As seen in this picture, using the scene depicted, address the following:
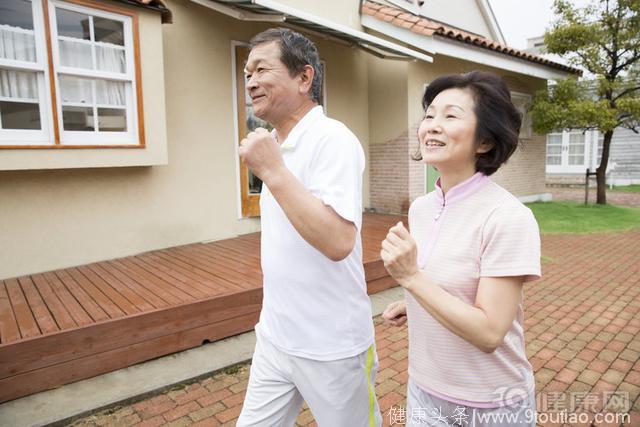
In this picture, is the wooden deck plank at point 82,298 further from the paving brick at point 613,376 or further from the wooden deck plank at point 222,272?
the paving brick at point 613,376

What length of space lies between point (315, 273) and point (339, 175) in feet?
1.13

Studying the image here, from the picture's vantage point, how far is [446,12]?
1109 cm

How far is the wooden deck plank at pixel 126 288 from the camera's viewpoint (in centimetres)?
357

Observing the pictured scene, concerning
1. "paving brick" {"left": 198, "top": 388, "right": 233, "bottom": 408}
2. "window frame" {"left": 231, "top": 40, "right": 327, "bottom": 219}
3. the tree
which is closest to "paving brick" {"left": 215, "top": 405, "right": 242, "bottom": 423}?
"paving brick" {"left": 198, "top": 388, "right": 233, "bottom": 408}

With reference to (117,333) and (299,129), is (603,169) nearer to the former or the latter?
(117,333)

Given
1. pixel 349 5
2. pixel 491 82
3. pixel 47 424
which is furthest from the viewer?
pixel 349 5

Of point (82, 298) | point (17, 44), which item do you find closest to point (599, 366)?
point (82, 298)

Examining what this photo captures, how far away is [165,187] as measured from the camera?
5902mm

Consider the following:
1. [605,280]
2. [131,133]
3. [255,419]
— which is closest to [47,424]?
[255,419]

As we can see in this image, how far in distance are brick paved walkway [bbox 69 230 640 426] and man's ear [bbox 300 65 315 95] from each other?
2.09 m

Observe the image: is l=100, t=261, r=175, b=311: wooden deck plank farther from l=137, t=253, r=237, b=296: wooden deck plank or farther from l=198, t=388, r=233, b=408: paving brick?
l=198, t=388, r=233, b=408: paving brick

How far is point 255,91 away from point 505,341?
1.17 metres

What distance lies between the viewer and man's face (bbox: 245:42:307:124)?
158 centimetres

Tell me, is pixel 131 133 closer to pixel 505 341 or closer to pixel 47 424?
pixel 47 424
